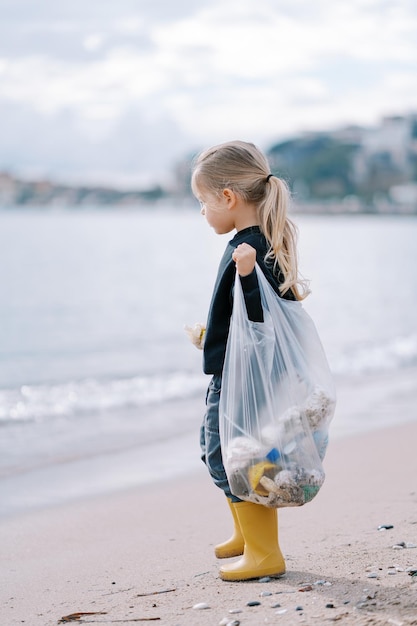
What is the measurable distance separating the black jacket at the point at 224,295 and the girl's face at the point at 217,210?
7 cm

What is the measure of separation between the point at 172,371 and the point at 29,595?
7.97 metres

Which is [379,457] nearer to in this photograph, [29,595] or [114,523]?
[114,523]

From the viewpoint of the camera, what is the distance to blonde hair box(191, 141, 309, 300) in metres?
3.23

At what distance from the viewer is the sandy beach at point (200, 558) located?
9.75ft

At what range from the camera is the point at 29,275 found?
33781 millimetres

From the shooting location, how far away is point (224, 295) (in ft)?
Answer: 10.6

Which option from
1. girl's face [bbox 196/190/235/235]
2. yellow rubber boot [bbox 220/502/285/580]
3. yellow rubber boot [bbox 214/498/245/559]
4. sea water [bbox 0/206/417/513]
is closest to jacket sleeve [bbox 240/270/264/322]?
girl's face [bbox 196/190/235/235]

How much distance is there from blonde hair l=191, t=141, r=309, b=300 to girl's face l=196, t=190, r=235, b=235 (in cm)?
2

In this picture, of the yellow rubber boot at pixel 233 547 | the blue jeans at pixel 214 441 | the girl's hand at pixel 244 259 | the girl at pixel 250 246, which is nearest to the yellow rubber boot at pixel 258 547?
the girl at pixel 250 246

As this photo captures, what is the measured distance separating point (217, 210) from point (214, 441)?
0.83 meters

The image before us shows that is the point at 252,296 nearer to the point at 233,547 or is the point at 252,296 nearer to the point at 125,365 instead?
the point at 233,547

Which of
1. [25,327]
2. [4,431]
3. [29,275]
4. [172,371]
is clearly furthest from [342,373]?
[29,275]

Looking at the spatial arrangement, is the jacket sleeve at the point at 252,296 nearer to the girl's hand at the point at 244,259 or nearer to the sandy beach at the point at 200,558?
the girl's hand at the point at 244,259

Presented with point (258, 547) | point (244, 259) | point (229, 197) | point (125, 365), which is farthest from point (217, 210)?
point (125, 365)
